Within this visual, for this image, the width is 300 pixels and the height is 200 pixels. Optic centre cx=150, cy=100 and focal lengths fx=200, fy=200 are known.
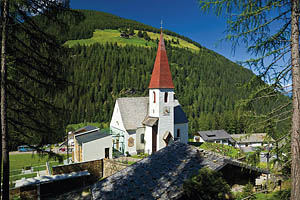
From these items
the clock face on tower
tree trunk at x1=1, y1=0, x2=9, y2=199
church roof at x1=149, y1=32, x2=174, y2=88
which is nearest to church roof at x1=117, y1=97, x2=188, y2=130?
the clock face on tower

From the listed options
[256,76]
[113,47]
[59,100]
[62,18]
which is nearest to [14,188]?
[59,100]

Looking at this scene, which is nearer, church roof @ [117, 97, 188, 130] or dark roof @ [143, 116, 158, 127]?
dark roof @ [143, 116, 158, 127]

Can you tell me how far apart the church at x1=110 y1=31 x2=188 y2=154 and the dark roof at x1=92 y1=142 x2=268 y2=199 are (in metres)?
16.8

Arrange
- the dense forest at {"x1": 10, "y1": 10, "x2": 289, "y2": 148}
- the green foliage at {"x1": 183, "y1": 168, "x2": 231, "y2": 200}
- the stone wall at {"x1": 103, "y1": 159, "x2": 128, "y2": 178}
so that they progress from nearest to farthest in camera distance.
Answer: the green foliage at {"x1": 183, "y1": 168, "x2": 231, "y2": 200} < the stone wall at {"x1": 103, "y1": 159, "x2": 128, "y2": 178} < the dense forest at {"x1": 10, "y1": 10, "x2": 289, "y2": 148}

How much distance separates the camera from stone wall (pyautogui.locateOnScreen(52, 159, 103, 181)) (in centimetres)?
1720

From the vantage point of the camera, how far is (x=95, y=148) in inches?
880

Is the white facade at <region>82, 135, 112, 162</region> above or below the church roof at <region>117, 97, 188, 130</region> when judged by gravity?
below

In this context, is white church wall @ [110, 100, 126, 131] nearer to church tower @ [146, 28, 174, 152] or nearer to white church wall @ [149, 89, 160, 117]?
church tower @ [146, 28, 174, 152]

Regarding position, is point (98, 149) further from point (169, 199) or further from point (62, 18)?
point (62, 18)

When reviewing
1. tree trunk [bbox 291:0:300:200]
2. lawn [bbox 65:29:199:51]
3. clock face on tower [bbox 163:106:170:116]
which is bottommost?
clock face on tower [bbox 163:106:170:116]

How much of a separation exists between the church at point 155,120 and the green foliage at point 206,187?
1970 cm

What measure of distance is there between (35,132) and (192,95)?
9774cm

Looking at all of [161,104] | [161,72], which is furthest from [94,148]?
[161,72]

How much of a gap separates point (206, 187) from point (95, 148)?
17.8m
